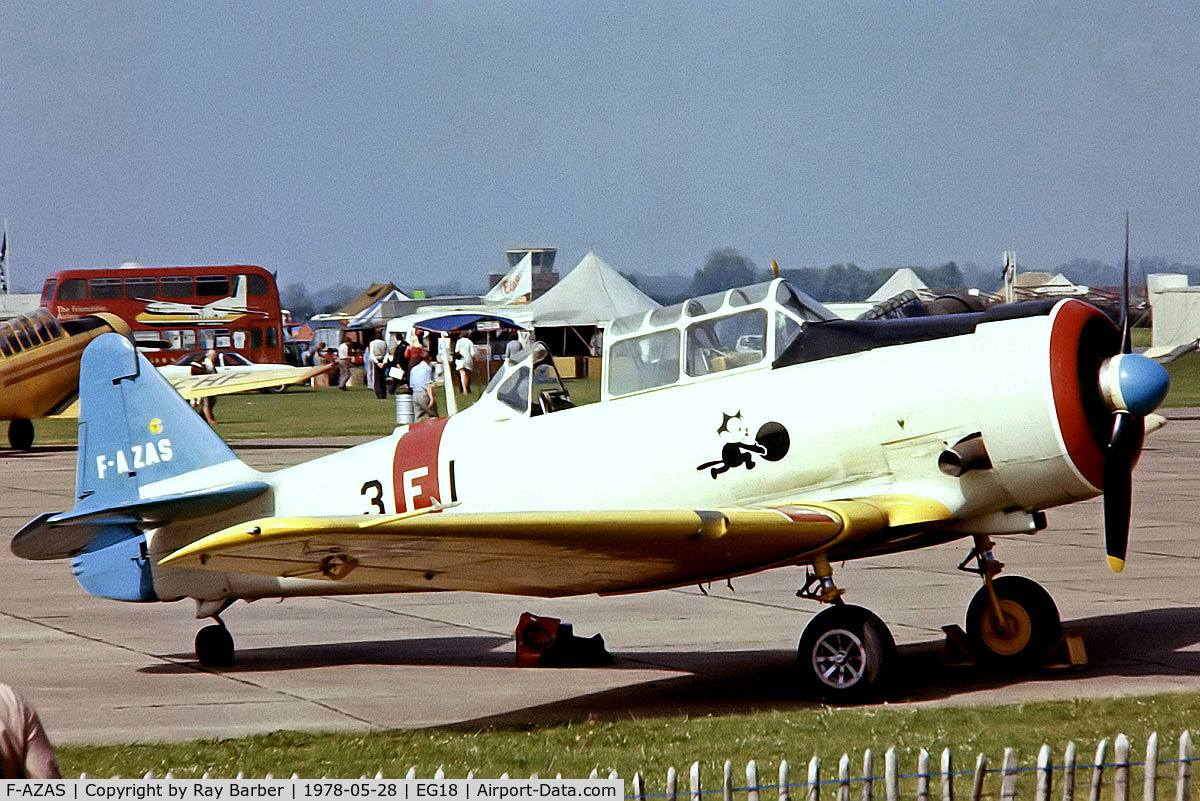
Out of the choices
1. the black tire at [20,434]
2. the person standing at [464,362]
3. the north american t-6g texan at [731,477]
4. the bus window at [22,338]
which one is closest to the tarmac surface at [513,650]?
the north american t-6g texan at [731,477]

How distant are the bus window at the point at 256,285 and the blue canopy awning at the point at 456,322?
5.93 metres

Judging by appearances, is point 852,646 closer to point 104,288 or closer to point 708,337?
point 708,337

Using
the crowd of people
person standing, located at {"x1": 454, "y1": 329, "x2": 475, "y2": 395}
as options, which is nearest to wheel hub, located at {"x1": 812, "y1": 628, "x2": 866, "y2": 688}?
the crowd of people

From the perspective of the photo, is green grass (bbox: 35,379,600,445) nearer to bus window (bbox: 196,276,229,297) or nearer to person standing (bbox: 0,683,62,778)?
bus window (bbox: 196,276,229,297)

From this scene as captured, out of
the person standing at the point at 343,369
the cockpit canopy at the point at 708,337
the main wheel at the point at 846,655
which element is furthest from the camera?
the person standing at the point at 343,369

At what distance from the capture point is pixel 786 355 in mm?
7957

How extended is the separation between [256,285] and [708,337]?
4895cm

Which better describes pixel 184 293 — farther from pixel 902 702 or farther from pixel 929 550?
pixel 902 702

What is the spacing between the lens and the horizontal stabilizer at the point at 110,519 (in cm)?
824

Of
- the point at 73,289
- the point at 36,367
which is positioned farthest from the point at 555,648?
the point at 73,289

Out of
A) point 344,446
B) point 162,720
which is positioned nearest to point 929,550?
point 162,720

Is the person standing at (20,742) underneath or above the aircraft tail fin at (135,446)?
underneath

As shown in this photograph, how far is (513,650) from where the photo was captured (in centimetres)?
930

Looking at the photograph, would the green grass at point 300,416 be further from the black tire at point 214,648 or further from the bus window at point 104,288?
the black tire at point 214,648
